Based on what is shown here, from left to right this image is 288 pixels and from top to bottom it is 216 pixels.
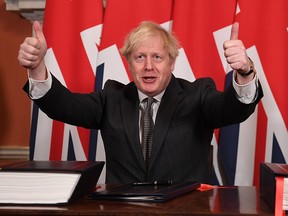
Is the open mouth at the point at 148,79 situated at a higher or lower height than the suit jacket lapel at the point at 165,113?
higher

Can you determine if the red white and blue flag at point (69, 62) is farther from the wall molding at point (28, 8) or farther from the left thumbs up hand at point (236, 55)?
the left thumbs up hand at point (236, 55)

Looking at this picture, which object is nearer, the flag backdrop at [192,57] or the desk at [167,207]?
the desk at [167,207]

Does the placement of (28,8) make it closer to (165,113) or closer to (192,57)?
(192,57)

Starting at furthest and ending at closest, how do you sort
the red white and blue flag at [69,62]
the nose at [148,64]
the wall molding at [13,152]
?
the wall molding at [13,152] → the red white and blue flag at [69,62] → the nose at [148,64]

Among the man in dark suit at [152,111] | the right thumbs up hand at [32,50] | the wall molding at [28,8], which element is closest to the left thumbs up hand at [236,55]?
the man in dark suit at [152,111]

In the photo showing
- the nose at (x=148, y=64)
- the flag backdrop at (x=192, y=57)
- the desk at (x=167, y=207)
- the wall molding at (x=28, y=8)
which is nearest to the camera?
the desk at (x=167, y=207)

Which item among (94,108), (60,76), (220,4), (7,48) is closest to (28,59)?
(94,108)

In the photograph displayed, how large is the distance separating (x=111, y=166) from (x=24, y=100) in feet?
3.22

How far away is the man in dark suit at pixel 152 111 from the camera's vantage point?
59.1 inches

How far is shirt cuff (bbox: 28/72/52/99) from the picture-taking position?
4.76 feet

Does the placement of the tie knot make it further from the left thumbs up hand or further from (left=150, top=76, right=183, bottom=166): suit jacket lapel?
the left thumbs up hand

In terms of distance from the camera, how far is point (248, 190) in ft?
3.54

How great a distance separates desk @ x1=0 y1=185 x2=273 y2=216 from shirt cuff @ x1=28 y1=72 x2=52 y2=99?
0.64 metres

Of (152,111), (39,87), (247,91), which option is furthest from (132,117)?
(247,91)
